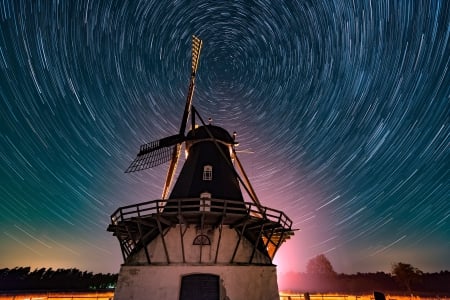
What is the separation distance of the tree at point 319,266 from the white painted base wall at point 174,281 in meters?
74.8

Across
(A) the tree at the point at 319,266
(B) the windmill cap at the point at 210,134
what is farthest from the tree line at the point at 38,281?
(A) the tree at the point at 319,266

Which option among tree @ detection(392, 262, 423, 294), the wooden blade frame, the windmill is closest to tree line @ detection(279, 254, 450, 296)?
tree @ detection(392, 262, 423, 294)

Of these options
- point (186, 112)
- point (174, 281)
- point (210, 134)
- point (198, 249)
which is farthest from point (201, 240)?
point (186, 112)

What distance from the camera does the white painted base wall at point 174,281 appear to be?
11.8 meters

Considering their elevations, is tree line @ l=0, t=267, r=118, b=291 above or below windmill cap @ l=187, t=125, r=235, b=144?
below

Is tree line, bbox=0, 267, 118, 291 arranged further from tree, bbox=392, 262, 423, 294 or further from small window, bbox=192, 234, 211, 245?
tree, bbox=392, 262, 423, 294

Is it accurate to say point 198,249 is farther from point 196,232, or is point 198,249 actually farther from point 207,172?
point 207,172

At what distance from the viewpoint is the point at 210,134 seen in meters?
17.6

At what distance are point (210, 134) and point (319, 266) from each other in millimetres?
77393

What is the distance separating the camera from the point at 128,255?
13.4m

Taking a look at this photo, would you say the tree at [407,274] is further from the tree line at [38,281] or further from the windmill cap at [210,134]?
the tree line at [38,281]

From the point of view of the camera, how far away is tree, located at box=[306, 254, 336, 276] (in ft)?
248

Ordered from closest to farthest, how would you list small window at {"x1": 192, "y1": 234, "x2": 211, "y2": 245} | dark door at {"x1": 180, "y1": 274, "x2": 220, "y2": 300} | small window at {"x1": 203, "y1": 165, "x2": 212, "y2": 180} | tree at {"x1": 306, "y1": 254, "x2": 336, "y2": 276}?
dark door at {"x1": 180, "y1": 274, "x2": 220, "y2": 300} → small window at {"x1": 192, "y1": 234, "x2": 211, "y2": 245} → small window at {"x1": 203, "y1": 165, "x2": 212, "y2": 180} → tree at {"x1": 306, "y1": 254, "x2": 336, "y2": 276}

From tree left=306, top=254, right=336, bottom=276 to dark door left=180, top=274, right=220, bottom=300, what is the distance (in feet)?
249
